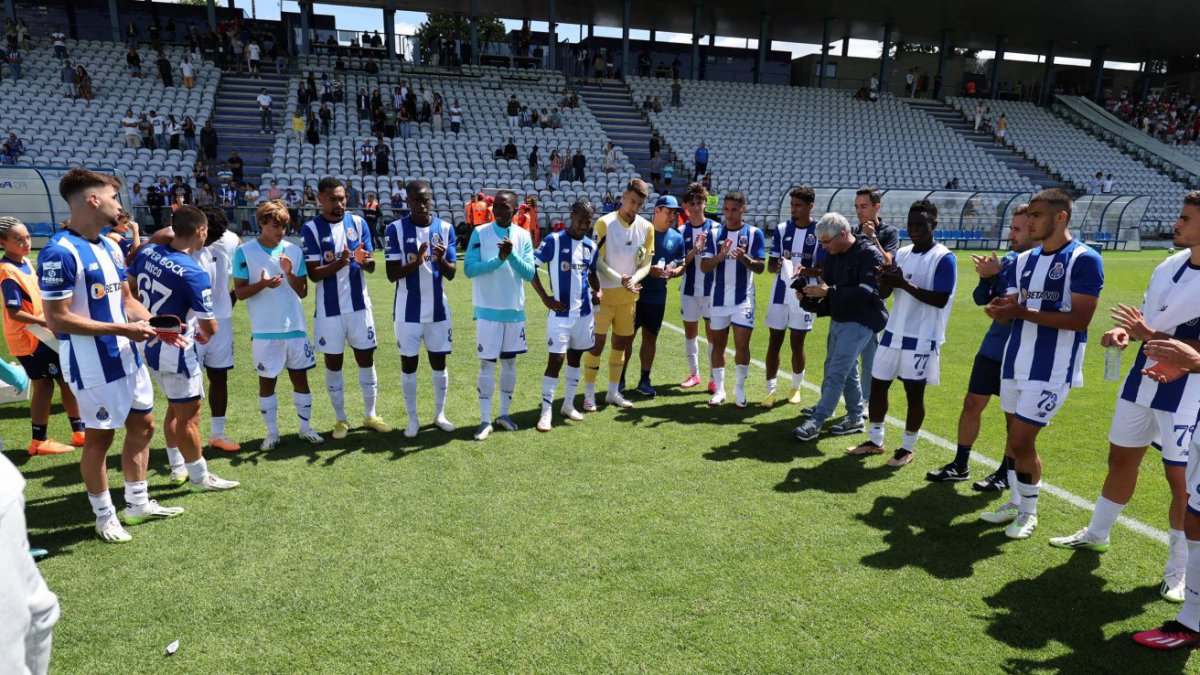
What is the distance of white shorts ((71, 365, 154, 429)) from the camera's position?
385 centimetres

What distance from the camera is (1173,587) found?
12.0ft

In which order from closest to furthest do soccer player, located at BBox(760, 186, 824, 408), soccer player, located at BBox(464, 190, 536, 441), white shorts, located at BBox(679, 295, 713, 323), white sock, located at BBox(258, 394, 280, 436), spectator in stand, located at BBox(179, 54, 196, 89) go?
white sock, located at BBox(258, 394, 280, 436) → soccer player, located at BBox(464, 190, 536, 441) → soccer player, located at BBox(760, 186, 824, 408) → white shorts, located at BBox(679, 295, 713, 323) → spectator in stand, located at BBox(179, 54, 196, 89)

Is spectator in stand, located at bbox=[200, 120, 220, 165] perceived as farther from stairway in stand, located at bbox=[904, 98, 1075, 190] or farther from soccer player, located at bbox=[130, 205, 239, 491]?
stairway in stand, located at bbox=[904, 98, 1075, 190]

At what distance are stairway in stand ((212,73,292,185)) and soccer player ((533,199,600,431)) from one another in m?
19.2

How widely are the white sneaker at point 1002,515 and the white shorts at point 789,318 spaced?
9.05 feet

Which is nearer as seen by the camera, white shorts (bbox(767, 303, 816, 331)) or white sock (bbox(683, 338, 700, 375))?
white shorts (bbox(767, 303, 816, 331))

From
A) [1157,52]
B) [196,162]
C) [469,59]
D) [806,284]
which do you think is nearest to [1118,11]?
[1157,52]

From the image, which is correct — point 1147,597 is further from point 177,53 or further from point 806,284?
point 177,53

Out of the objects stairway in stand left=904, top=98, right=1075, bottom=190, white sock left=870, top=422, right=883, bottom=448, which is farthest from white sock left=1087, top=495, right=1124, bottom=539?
stairway in stand left=904, top=98, right=1075, bottom=190

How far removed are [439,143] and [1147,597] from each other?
78.0ft

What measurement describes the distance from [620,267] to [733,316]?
4.45ft

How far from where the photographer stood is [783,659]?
3107 millimetres

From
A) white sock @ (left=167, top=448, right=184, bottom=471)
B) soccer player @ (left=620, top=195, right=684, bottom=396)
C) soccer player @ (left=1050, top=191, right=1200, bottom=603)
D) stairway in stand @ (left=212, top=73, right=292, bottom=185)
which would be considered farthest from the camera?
stairway in stand @ (left=212, top=73, right=292, bottom=185)

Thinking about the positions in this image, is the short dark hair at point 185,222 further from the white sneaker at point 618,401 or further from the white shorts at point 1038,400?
the white shorts at point 1038,400
